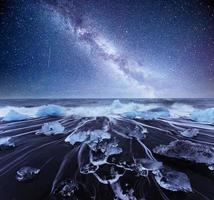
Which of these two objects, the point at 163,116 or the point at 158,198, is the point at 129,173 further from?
the point at 163,116

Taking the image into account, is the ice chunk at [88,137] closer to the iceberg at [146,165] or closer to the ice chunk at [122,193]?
the iceberg at [146,165]

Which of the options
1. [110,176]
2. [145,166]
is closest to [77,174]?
[110,176]

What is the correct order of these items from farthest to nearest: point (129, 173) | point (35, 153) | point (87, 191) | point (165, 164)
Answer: point (35, 153)
point (165, 164)
point (129, 173)
point (87, 191)

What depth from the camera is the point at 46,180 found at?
2.62m

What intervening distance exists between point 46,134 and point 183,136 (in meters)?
5.52

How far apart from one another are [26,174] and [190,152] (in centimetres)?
376

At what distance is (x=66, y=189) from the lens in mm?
2287

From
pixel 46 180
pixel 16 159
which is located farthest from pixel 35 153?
pixel 46 180

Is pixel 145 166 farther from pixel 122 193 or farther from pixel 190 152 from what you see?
pixel 190 152

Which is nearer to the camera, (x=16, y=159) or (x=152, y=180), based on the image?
(x=152, y=180)

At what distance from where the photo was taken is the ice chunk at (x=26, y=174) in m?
2.67

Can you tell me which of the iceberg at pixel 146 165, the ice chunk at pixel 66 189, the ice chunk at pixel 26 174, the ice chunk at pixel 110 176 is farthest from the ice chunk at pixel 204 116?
the ice chunk at pixel 26 174

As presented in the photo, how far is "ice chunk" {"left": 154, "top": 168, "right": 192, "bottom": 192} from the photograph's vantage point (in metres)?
2.33

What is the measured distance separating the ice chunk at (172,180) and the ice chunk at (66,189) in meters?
1.54
